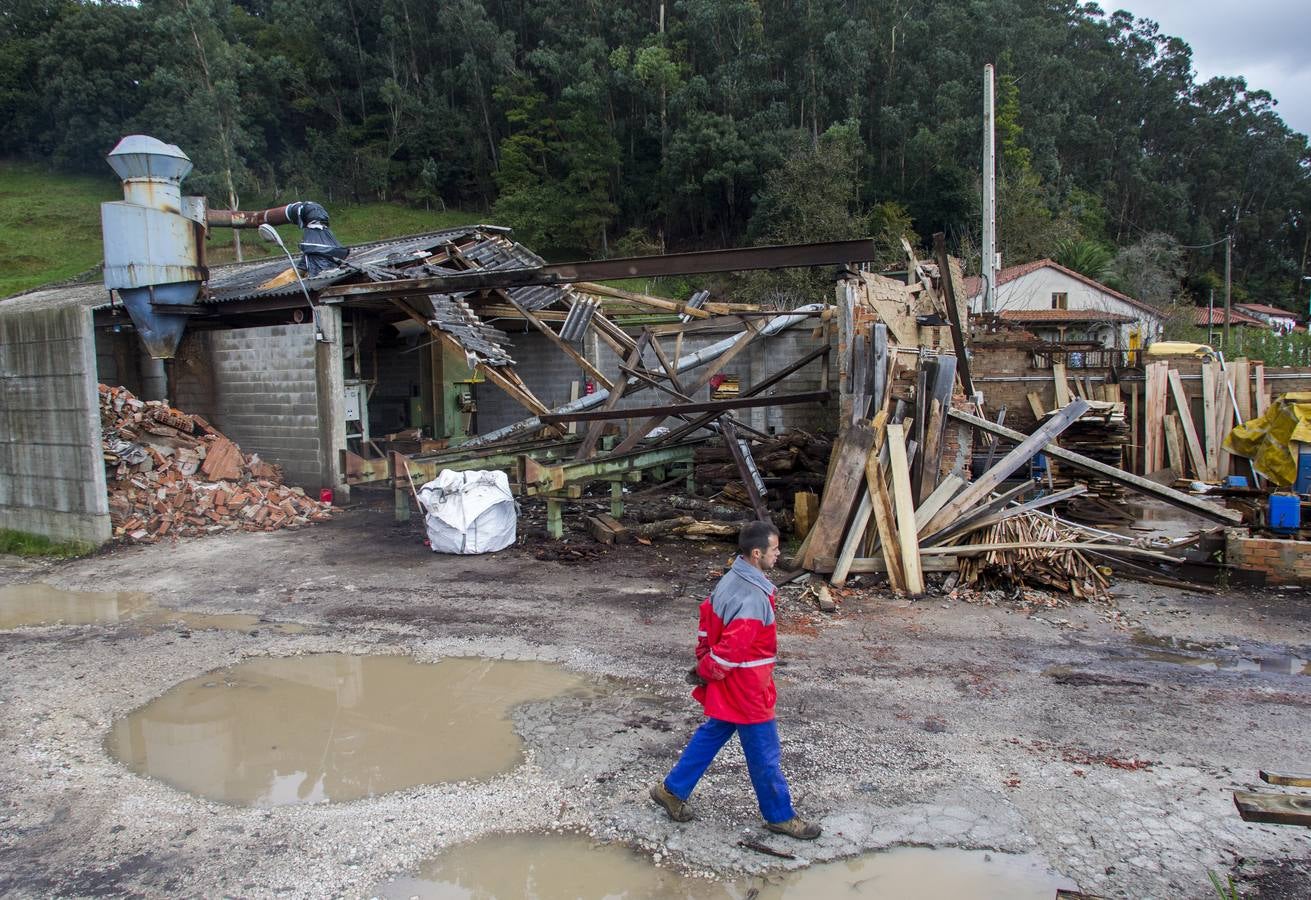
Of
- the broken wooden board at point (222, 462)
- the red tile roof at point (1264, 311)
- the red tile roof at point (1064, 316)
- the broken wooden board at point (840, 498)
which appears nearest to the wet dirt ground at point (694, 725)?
the broken wooden board at point (840, 498)

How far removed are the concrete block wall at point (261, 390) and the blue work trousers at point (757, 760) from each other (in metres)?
9.54

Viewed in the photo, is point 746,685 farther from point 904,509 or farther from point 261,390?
point 261,390

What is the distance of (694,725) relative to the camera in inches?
181

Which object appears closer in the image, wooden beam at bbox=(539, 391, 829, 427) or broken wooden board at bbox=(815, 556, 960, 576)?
broken wooden board at bbox=(815, 556, 960, 576)

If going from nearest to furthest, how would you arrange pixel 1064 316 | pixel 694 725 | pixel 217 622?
pixel 694 725 → pixel 217 622 → pixel 1064 316

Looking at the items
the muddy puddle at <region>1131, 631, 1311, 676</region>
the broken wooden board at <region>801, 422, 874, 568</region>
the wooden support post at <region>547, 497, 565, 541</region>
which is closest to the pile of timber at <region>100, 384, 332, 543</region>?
the wooden support post at <region>547, 497, 565, 541</region>

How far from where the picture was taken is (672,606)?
22.8 feet

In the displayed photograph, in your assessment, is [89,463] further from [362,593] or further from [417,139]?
[417,139]

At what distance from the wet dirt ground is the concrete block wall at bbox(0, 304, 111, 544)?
211cm

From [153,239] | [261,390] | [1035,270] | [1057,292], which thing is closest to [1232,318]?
[1057,292]

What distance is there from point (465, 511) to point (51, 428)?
536 centimetres

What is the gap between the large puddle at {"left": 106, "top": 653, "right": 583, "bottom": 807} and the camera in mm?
4172

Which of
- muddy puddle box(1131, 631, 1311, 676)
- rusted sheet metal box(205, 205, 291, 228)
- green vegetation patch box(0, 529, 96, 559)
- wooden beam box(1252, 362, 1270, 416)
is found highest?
rusted sheet metal box(205, 205, 291, 228)

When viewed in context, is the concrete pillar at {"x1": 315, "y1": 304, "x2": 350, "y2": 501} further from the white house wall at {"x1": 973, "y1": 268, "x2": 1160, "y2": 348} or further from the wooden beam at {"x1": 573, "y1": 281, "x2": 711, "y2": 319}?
the white house wall at {"x1": 973, "y1": 268, "x2": 1160, "y2": 348}
